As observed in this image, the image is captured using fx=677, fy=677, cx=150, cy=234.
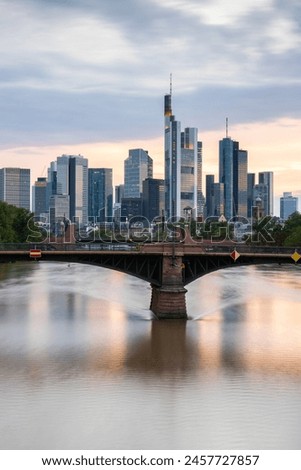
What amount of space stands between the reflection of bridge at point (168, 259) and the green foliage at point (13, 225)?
6898 centimetres

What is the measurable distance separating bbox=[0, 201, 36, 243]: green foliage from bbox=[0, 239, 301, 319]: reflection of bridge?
226ft

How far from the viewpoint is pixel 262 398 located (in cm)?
3981

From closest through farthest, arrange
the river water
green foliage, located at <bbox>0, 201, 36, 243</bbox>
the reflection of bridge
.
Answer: the river water < the reflection of bridge < green foliage, located at <bbox>0, 201, 36, 243</bbox>

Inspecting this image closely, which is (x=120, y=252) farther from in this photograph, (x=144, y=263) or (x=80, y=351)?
(x=80, y=351)

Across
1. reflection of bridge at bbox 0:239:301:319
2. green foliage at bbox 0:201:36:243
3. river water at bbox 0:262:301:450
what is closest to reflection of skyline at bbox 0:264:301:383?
river water at bbox 0:262:301:450

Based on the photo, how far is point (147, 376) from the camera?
44.9 meters

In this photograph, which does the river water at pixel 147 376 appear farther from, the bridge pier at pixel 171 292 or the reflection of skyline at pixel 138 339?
the bridge pier at pixel 171 292

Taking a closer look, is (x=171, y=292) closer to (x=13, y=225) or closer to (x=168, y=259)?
(x=168, y=259)

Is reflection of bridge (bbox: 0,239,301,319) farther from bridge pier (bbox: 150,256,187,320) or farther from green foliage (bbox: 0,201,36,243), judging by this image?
green foliage (bbox: 0,201,36,243)

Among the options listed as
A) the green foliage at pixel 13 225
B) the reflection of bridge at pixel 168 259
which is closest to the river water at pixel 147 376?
the reflection of bridge at pixel 168 259

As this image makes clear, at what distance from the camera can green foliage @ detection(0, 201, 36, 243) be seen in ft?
451

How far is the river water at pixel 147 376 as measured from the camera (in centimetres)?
3369
